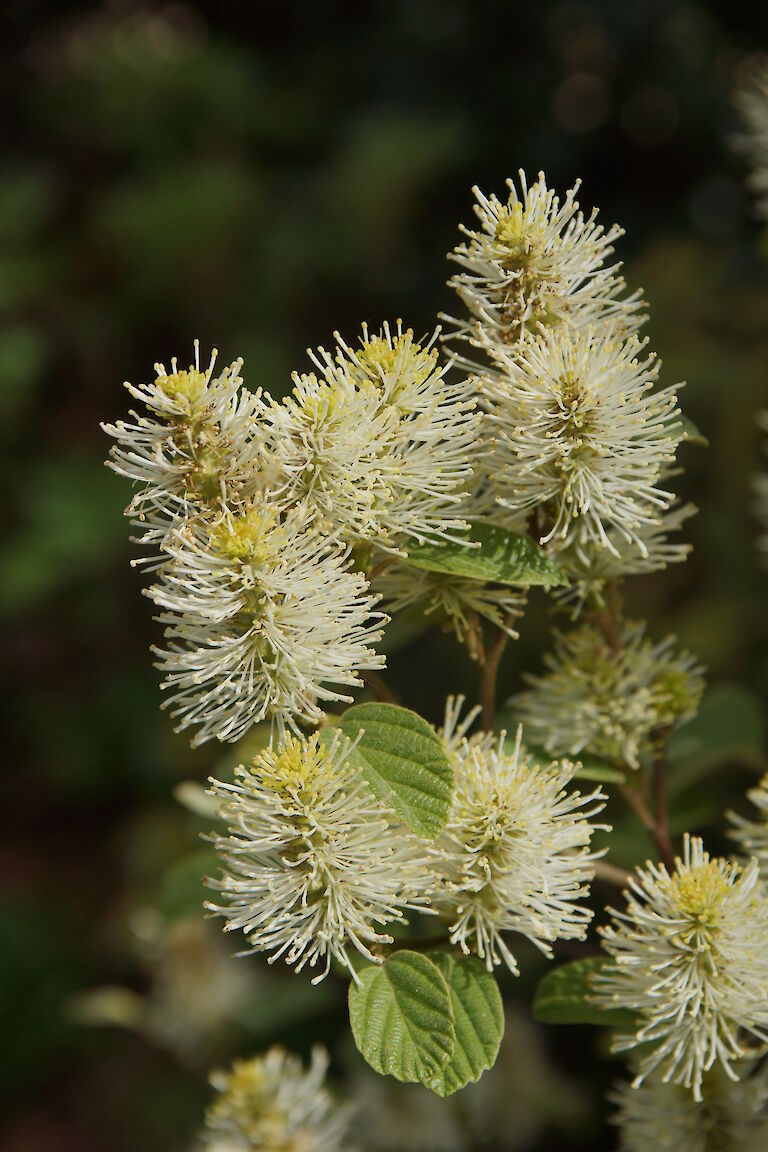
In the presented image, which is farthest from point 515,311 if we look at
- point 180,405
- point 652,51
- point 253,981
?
point 652,51

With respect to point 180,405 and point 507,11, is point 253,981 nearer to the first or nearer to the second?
point 180,405

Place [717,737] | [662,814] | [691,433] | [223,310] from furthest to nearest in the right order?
[223,310], [717,737], [662,814], [691,433]

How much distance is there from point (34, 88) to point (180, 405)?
3811mm

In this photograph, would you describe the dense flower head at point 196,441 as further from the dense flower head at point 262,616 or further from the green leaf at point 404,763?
the green leaf at point 404,763

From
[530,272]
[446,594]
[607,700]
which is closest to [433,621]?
[446,594]

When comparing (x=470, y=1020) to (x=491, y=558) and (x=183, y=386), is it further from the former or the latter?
(x=183, y=386)

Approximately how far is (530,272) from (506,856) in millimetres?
385

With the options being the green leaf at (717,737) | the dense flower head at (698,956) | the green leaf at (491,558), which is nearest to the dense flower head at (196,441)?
the green leaf at (491,558)

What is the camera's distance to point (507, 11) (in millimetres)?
2889

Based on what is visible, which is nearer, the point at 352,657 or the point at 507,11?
the point at 352,657

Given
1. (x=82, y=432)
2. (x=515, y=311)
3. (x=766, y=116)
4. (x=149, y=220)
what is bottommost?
(x=515, y=311)

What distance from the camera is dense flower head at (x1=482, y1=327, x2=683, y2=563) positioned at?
774 mm

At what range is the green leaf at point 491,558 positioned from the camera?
749 mm

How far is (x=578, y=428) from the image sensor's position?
2.60 ft
